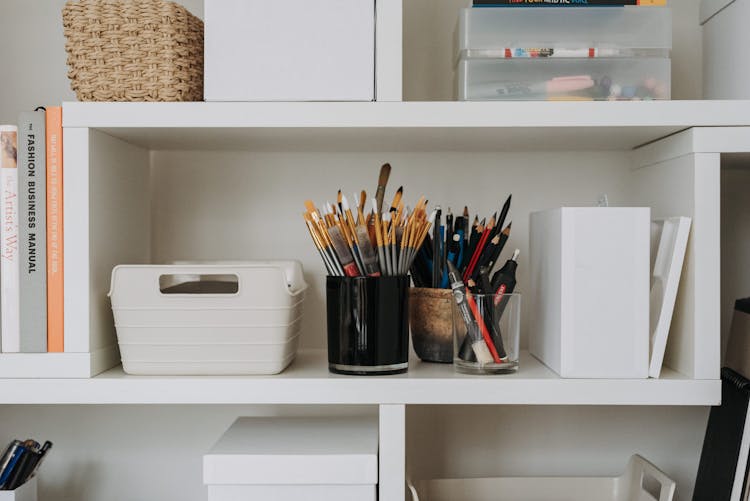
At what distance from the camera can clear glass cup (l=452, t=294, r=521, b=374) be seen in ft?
2.84

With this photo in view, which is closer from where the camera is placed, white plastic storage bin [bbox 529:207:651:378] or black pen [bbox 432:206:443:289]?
white plastic storage bin [bbox 529:207:651:378]

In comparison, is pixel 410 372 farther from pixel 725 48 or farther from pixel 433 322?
pixel 725 48

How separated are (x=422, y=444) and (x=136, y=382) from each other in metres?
0.46

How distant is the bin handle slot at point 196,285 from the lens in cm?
97

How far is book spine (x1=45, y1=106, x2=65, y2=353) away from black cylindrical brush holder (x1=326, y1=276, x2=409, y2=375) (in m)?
0.32

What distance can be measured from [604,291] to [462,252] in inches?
7.8

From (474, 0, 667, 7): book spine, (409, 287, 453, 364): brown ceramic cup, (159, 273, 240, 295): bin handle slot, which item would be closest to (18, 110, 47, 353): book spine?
(159, 273, 240, 295): bin handle slot

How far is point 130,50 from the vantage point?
863mm

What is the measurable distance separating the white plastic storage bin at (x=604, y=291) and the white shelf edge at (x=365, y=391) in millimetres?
24

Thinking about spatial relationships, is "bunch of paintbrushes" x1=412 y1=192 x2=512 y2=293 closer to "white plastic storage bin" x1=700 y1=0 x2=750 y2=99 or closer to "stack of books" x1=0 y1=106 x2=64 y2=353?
"white plastic storage bin" x1=700 y1=0 x2=750 y2=99

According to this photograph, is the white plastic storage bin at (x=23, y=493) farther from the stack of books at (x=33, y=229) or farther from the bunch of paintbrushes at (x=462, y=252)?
the bunch of paintbrushes at (x=462, y=252)

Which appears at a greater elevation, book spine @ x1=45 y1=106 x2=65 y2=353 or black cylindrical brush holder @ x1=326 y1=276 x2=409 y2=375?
book spine @ x1=45 y1=106 x2=65 y2=353

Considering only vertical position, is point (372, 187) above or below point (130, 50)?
below

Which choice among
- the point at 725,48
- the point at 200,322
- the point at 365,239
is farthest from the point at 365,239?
the point at 725,48
